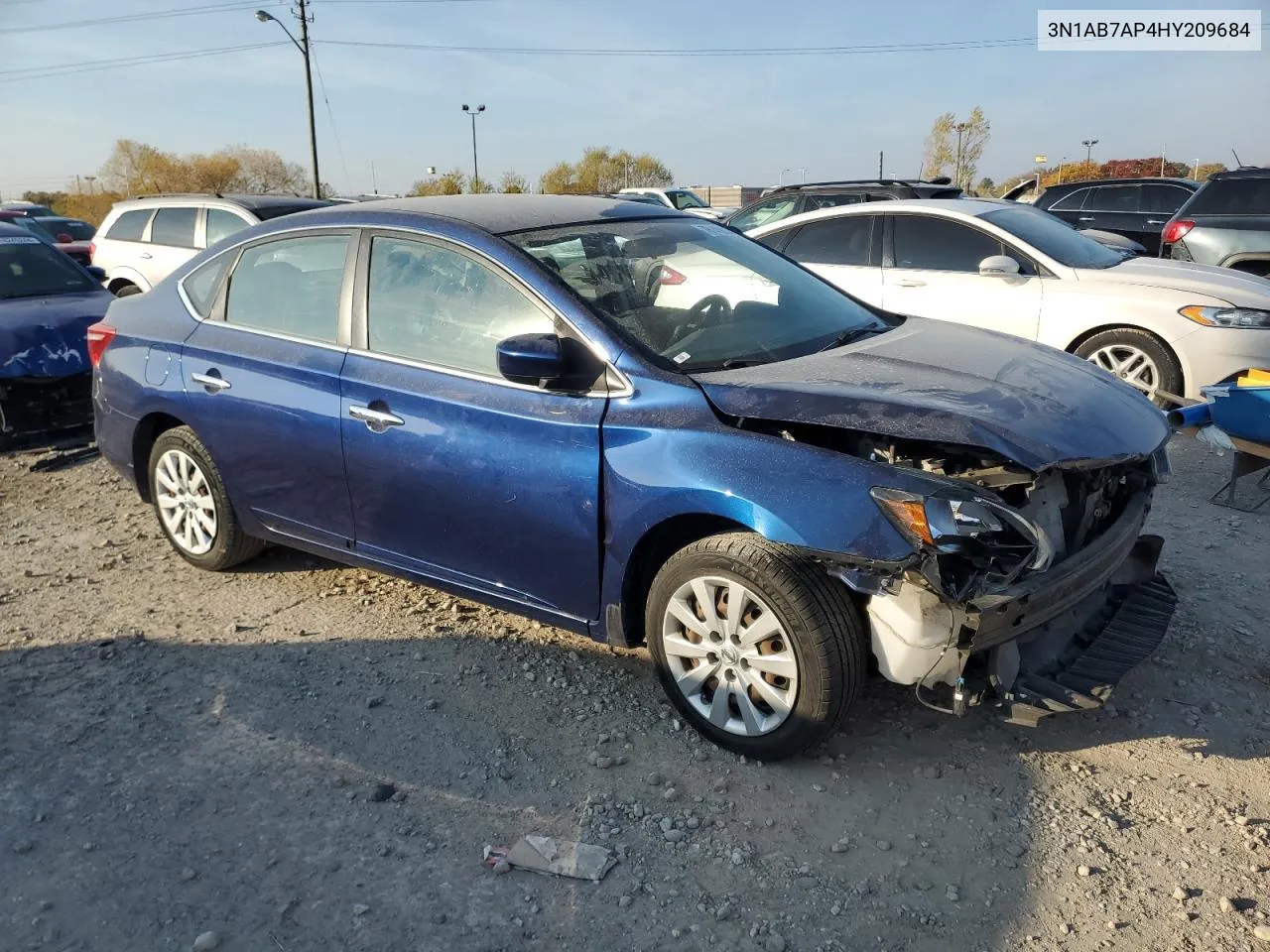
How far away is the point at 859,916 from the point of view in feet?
8.57

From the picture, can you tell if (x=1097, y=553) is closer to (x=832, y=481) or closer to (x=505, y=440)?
(x=832, y=481)

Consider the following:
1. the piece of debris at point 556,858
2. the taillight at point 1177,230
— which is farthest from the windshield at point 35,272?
the taillight at point 1177,230

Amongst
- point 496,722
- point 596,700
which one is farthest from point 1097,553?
point 496,722

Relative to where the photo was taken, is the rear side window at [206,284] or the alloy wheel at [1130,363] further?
the alloy wheel at [1130,363]

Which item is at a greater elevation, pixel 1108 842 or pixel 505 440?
pixel 505 440

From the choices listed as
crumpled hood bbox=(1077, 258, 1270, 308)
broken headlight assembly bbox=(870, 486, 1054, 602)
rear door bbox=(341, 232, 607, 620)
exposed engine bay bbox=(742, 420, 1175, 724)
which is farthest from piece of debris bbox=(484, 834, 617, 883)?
crumpled hood bbox=(1077, 258, 1270, 308)

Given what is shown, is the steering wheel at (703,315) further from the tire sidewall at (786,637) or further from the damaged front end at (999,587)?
the tire sidewall at (786,637)

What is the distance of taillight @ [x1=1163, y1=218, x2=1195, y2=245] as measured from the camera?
995 centimetres

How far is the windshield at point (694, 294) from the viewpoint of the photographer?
3.58 meters

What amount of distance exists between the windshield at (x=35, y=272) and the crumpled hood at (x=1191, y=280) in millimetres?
7723

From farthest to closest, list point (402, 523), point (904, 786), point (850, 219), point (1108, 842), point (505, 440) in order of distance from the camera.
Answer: point (850, 219)
point (402, 523)
point (505, 440)
point (904, 786)
point (1108, 842)

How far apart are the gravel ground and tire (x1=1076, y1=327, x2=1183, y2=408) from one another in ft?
9.31

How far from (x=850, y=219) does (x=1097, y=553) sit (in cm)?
547

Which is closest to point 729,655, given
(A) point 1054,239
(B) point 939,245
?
(B) point 939,245
